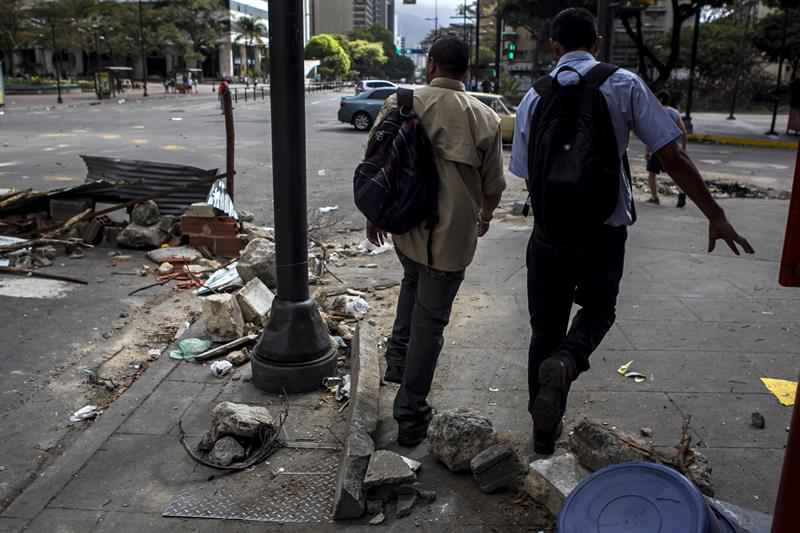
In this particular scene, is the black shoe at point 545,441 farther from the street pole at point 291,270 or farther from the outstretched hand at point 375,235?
the street pole at point 291,270

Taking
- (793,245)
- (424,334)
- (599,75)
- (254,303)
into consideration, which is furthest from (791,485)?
(254,303)

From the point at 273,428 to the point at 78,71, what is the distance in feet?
324

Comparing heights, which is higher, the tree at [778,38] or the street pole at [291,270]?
the tree at [778,38]

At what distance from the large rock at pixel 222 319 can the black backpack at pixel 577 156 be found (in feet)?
9.46

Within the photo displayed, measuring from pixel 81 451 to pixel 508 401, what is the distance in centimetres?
234

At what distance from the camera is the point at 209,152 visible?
59.2 feet

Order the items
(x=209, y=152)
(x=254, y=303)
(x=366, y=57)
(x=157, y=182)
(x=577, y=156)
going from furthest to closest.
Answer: (x=366, y=57) < (x=209, y=152) < (x=157, y=182) < (x=254, y=303) < (x=577, y=156)

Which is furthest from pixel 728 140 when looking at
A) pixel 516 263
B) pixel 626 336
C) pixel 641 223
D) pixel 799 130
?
pixel 626 336

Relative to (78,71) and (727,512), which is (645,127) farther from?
(78,71)

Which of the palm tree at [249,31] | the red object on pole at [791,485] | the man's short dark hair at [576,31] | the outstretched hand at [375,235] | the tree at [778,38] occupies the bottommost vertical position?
the red object on pole at [791,485]

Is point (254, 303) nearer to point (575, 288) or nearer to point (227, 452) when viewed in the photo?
point (227, 452)

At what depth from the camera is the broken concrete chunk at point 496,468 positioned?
3.32 m

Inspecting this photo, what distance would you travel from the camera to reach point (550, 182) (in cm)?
319

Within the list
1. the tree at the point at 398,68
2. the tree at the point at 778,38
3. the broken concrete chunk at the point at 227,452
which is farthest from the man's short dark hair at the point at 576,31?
the tree at the point at 398,68
